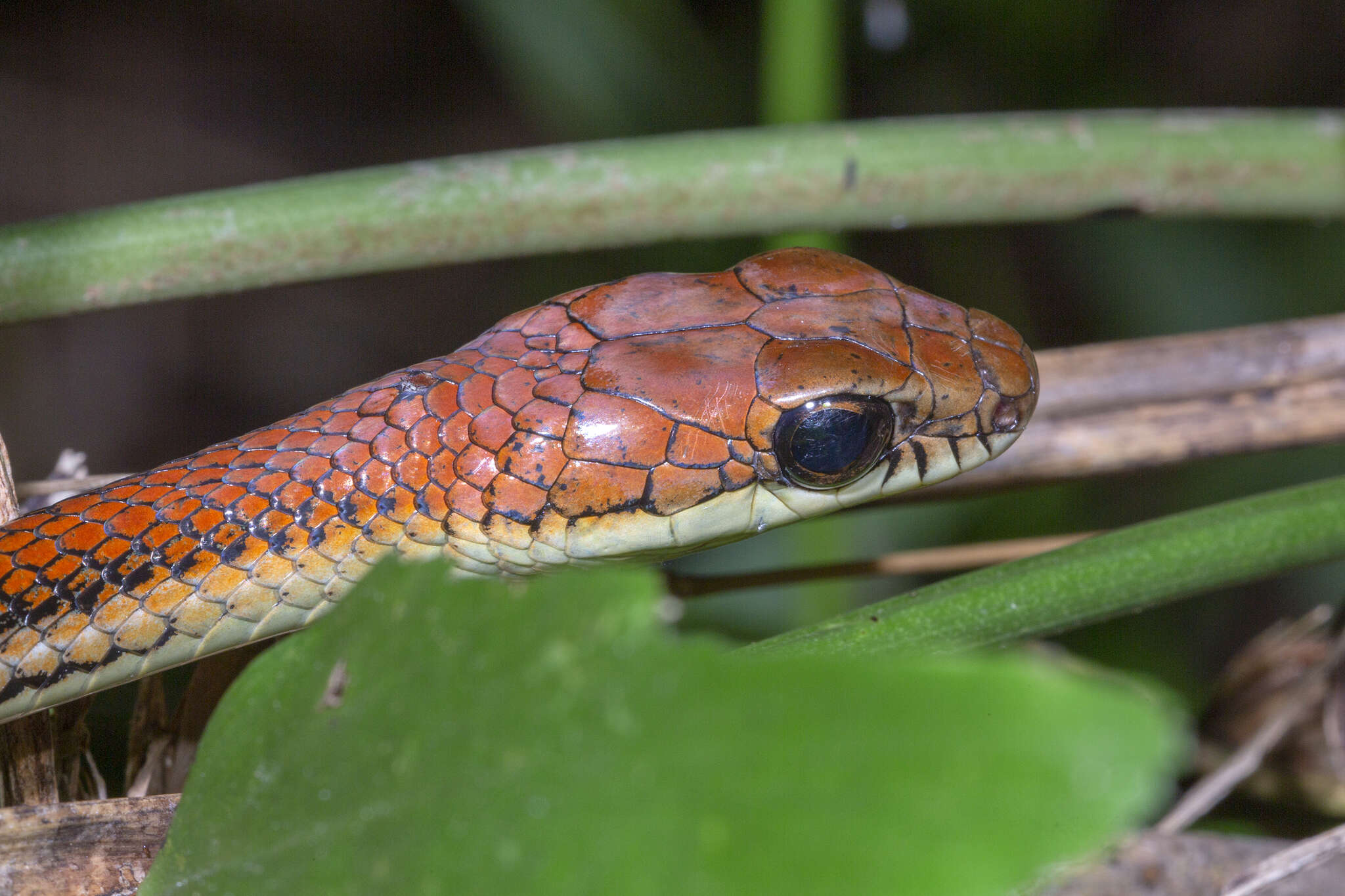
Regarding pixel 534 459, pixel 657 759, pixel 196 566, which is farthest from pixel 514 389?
pixel 657 759

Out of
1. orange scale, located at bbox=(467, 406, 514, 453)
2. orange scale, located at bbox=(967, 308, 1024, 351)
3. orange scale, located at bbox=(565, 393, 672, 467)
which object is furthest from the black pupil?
orange scale, located at bbox=(467, 406, 514, 453)

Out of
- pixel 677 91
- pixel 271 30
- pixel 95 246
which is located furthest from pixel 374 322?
pixel 95 246

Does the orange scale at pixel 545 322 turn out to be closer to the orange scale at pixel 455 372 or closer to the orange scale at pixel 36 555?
the orange scale at pixel 455 372

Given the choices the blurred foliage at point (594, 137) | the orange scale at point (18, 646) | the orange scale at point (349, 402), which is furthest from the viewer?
the blurred foliage at point (594, 137)

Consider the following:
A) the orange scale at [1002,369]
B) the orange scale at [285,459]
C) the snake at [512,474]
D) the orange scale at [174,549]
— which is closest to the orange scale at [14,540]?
the snake at [512,474]

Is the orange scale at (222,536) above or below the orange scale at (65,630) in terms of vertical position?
above

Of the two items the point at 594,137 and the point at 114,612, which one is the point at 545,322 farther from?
the point at 594,137
